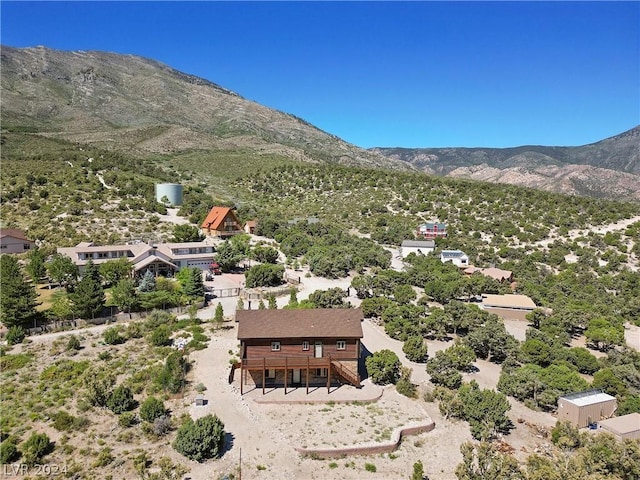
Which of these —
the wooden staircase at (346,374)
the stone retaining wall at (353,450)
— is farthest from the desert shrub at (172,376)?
the wooden staircase at (346,374)

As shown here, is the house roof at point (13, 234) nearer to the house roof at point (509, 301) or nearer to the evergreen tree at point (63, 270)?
the evergreen tree at point (63, 270)

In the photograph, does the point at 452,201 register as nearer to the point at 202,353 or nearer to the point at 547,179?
the point at 202,353

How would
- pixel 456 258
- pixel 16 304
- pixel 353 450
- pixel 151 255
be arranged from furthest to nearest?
pixel 456 258 < pixel 151 255 < pixel 16 304 < pixel 353 450

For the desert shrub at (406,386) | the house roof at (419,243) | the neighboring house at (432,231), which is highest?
the neighboring house at (432,231)

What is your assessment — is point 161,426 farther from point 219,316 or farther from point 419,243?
point 419,243

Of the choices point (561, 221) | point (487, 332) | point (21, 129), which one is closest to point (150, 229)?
point (487, 332)

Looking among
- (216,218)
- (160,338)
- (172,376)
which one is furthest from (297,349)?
(216,218)
